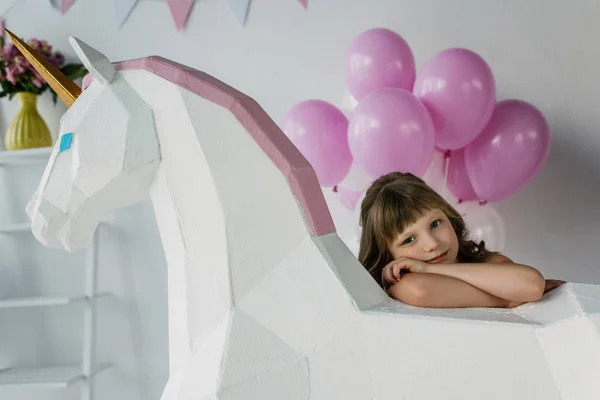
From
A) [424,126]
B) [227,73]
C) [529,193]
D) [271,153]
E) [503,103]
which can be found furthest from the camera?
[227,73]

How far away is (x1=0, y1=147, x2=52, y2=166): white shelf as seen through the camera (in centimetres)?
226

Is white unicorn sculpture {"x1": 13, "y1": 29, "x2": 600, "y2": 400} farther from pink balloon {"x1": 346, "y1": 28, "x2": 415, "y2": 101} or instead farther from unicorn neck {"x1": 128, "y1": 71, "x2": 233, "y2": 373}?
pink balloon {"x1": 346, "y1": 28, "x2": 415, "y2": 101}

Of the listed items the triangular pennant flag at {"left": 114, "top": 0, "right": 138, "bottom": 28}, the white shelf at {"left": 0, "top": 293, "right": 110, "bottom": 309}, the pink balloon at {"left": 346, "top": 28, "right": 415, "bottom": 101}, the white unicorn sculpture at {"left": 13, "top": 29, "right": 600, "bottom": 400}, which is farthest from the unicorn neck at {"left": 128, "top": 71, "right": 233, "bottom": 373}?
the triangular pennant flag at {"left": 114, "top": 0, "right": 138, "bottom": 28}

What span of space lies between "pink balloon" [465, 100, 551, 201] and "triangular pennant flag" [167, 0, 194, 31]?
4.14ft

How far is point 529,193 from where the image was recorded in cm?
204

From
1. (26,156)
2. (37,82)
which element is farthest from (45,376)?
(37,82)

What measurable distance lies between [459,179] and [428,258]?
80 cm

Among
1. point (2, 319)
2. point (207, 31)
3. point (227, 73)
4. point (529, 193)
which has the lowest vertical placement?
point (529, 193)

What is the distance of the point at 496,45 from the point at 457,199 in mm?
623

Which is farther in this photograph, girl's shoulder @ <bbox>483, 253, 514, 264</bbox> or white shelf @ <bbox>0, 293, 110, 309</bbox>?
white shelf @ <bbox>0, 293, 110, 309</bbox>

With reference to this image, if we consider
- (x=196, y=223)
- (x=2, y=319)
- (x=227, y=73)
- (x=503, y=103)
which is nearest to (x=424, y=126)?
(x=503, y=103)

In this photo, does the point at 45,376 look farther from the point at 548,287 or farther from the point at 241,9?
the point at 548,287

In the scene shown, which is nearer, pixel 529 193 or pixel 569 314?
pixel 569 314

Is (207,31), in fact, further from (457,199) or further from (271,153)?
(271,153)
